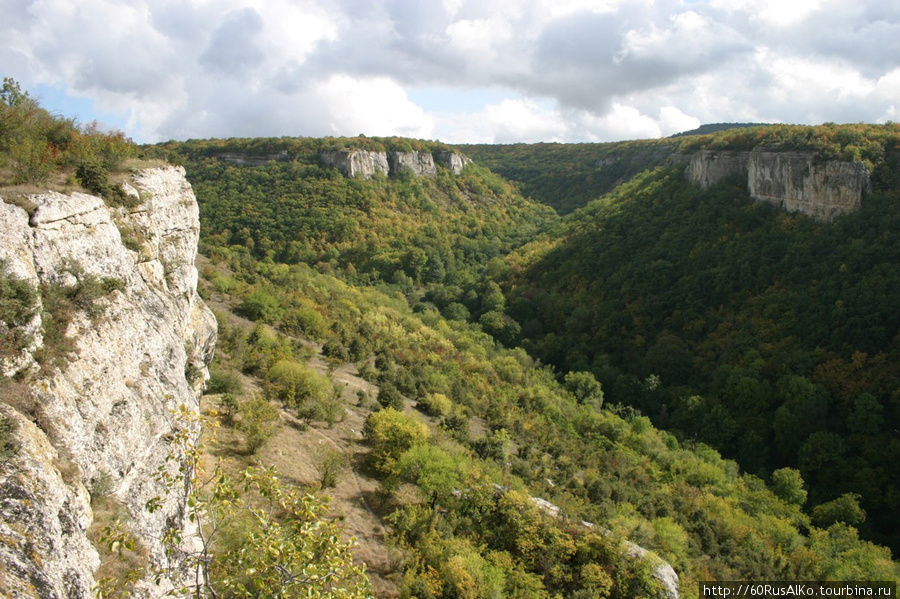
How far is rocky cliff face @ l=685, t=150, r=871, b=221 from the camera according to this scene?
3625 centimetres

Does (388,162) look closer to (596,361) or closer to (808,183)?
(596,361)

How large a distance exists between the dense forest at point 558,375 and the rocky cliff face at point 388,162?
2199 millimetres

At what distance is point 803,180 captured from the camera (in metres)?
39.0

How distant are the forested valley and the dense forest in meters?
0.14

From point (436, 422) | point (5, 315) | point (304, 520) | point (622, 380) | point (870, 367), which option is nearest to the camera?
point (304, 520)

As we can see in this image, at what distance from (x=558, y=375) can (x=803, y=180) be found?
890 inches

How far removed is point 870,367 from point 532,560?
25535 millimetres

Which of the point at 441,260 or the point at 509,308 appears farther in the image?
the point at 441,260

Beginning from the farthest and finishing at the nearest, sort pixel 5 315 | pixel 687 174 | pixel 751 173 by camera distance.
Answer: pixel 687 174 < pixel 751 173 < pixel 5 315

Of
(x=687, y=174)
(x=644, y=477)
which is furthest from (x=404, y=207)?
(x=644, y=477)

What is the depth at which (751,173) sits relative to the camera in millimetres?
44500

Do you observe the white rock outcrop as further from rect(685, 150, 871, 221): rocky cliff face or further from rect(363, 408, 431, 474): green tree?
rect(363, 408, 431, 474): green tree

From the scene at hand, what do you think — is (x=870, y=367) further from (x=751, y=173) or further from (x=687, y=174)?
(x=687, y=174)

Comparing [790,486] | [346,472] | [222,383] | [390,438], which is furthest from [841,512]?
[222,383]
